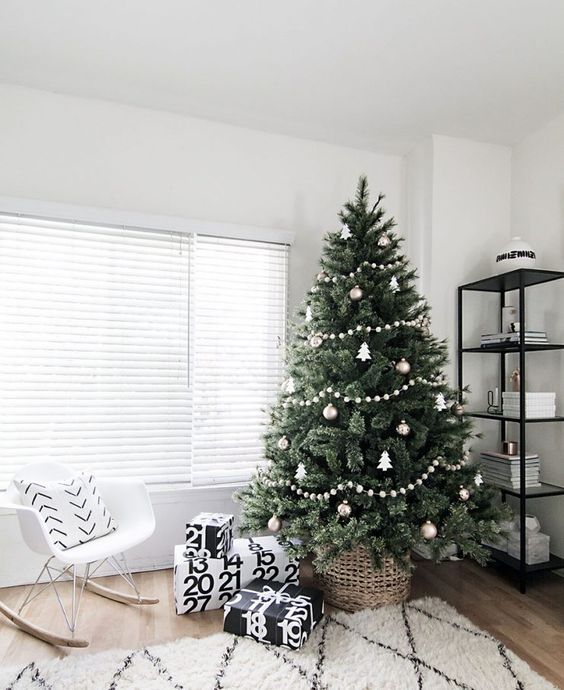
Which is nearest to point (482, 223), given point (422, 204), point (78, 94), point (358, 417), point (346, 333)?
point (422, 204)

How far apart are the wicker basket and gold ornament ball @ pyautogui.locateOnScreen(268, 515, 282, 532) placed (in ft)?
1.17

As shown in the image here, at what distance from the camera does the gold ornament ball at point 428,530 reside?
227 centimetres

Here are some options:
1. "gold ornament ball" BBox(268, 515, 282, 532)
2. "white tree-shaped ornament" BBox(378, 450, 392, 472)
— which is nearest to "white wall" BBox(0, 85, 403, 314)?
"white tree-shaped ornament" BBox(378, 450, 392, 472)

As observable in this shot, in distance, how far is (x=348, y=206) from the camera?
2.69m

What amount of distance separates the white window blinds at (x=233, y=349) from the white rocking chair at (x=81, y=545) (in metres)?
0.50

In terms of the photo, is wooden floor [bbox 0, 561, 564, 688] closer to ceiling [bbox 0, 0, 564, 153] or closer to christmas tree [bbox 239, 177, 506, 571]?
christmas tree [bbox 239, 177, 506, 571]

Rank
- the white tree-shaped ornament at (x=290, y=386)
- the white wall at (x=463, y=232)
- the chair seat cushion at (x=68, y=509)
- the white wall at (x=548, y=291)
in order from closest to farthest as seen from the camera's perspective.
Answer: the chair seat cushion at (x=68, y=509) < the white tree-shaped ornament at (x=290, y=386) < the white wall at (x=548, y=291) < the white wall at (x=463, y=232)

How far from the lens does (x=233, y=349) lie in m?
3.18

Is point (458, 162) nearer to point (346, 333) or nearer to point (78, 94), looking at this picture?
point (346, 333)

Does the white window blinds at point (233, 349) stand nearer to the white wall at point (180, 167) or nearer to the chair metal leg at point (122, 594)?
the white wall at point (180, 167)

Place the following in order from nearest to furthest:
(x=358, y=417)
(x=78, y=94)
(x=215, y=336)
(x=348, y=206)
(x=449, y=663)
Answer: (x=449, y=663)
(x=358, y=417)
(x=348, y=206)
(x=78, y=94)
(x=215, y=336)

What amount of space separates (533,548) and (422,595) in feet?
2.54

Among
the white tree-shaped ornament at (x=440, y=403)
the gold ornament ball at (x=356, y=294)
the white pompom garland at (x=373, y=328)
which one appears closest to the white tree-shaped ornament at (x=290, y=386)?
the white pompom garland at (x=373, y=328)

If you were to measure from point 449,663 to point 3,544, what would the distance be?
2.35 m
